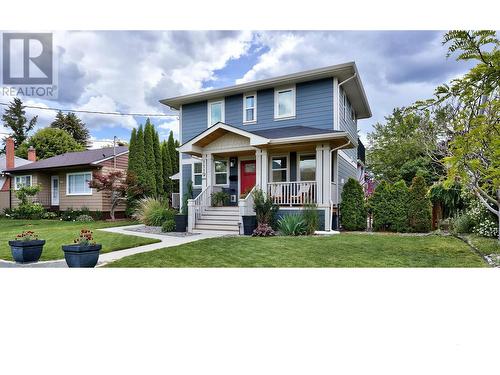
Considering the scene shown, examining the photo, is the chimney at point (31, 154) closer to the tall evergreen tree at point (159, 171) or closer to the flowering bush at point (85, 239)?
the flowering bush at point (85, 239)

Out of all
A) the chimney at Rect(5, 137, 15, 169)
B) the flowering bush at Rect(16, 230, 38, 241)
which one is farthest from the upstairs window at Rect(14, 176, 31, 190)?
the flowering bush at Rect(16, 230, 38, 241)

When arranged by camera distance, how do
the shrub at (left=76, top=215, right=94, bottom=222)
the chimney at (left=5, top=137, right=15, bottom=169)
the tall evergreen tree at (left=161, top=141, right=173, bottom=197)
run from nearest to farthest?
the chimney at (left=5, top=137, right=15, bottom=169) < the shrub at (left=76, top=215, right=94, bottom=222) < the tall evergreen tree at (left=161, top=141, right=173, bottom=197)

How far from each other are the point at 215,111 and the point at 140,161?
9.63 feet

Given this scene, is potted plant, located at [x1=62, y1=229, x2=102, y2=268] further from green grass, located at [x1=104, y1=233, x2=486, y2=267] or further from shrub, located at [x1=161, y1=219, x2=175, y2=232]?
shrub, located at [x1=161, y1=219, x2=175, y2=232]

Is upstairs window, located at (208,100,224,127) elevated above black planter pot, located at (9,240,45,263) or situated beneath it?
elevated above

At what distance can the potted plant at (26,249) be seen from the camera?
→ 4.04 metres

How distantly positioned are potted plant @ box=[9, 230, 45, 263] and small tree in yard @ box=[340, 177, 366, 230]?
6350 millimetres

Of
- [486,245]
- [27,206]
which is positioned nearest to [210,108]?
[27,206]

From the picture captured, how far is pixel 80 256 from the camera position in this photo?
12.8 feet

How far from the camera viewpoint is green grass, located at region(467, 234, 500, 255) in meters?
4.50

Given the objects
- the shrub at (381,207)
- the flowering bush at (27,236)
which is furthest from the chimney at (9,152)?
the shrub at (381,207)
